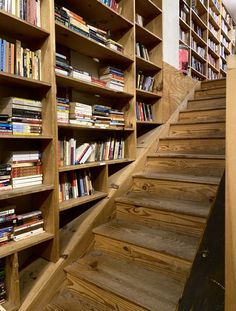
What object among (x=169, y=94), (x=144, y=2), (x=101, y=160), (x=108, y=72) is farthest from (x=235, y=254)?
(x=144, y=2)

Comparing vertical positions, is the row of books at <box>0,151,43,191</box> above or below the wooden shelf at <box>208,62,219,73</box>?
below

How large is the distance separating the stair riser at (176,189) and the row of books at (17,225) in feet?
2.95

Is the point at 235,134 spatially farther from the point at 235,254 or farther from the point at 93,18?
the point at 93,18

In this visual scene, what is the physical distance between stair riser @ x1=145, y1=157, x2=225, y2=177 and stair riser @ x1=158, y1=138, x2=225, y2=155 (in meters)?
0.20

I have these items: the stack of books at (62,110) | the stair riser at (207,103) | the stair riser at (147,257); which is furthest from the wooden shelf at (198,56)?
the stair riser at (147,257)

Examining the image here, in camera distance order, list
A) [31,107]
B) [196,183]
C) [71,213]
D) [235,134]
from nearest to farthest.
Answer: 1. [235,134]
2. [31,107]
3. [196,183]
4. [71,213]

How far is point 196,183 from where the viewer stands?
177cm

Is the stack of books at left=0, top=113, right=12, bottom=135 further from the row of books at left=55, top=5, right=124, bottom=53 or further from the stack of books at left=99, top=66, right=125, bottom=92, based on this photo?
the stack of books at left=99, top=66, right=125, bottom=92

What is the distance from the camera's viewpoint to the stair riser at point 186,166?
1917 mm

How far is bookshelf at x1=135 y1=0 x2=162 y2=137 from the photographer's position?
2447mm

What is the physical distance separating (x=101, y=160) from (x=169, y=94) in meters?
1.27

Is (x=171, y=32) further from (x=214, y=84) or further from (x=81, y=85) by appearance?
(x=81, y=85)

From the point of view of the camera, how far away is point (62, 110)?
5.15 ft

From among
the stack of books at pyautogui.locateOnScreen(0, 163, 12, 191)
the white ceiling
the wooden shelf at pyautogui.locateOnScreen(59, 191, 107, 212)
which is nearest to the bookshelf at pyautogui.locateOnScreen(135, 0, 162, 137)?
the wooden shelf at pyautogui.locateOnScreen(59, 191, 107, 212)
